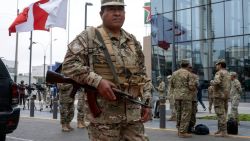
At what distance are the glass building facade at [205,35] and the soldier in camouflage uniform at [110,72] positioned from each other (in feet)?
79.6

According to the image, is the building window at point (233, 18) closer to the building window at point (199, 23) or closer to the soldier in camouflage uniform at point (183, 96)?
the building window at point (199, 23)

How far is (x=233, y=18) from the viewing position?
3112cm

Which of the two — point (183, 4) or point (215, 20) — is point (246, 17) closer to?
point (215, 20)

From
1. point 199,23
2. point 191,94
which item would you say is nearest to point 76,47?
point 191,94

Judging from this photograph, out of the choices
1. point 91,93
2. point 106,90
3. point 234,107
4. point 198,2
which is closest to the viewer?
Answer: point 106,90

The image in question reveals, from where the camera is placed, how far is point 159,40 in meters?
36.1

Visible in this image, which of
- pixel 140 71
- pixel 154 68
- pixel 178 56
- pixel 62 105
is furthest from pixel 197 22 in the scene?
pixel 140 71

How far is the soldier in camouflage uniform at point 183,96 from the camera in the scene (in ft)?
33.5

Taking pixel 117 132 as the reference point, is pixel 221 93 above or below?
above

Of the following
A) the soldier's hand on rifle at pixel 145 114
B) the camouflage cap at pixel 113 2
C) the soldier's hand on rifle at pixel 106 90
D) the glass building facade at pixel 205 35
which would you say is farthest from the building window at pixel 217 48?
the soldier's hand on rifle at pixel 106 90

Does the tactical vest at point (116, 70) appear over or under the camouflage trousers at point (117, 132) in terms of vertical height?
over

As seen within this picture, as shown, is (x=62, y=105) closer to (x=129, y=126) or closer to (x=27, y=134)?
(x=27, y=134)

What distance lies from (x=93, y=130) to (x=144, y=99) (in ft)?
1.92

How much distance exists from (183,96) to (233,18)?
22.2 m
